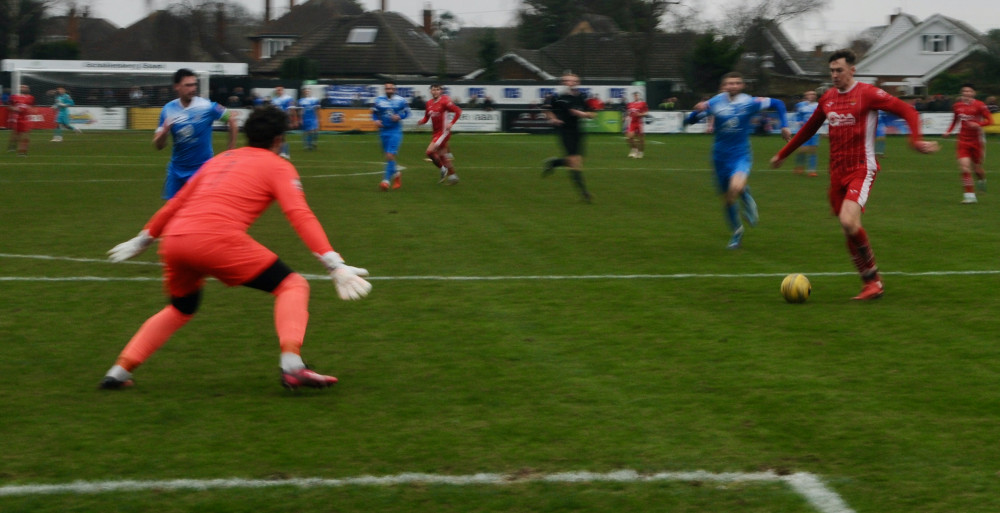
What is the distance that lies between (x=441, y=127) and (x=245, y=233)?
600 inches

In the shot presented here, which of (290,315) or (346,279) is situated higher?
(346,279)

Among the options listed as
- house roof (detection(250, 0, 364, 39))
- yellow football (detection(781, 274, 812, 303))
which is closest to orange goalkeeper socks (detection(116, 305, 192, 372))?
yellow football (detection(781, 274, 812, 303))

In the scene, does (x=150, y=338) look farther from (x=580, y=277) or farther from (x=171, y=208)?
(x=580, y=277)

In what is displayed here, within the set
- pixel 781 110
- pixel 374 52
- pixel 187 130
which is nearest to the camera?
pixel 187 130

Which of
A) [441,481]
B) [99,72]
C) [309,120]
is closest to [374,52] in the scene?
[99,72]

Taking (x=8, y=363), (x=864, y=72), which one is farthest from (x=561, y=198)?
(x=864, y=72)

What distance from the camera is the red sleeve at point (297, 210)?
18.2ft

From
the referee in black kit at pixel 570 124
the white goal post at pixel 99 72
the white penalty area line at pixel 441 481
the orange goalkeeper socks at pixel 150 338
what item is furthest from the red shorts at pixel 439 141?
the white goal post at pixel 99 72

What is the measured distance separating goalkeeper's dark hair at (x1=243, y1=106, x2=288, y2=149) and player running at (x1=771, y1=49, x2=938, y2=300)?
5045 mm

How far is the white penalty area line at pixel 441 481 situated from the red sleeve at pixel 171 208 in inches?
72.4

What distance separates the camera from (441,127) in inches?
825

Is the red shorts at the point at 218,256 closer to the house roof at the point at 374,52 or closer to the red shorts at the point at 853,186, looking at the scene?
the red shorts at the point at 853,186

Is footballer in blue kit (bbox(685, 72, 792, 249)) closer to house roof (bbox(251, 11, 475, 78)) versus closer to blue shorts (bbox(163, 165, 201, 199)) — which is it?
blue shorts (bbox(163, 165, 201, 199))

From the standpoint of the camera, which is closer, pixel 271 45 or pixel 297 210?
pixel 297 210
